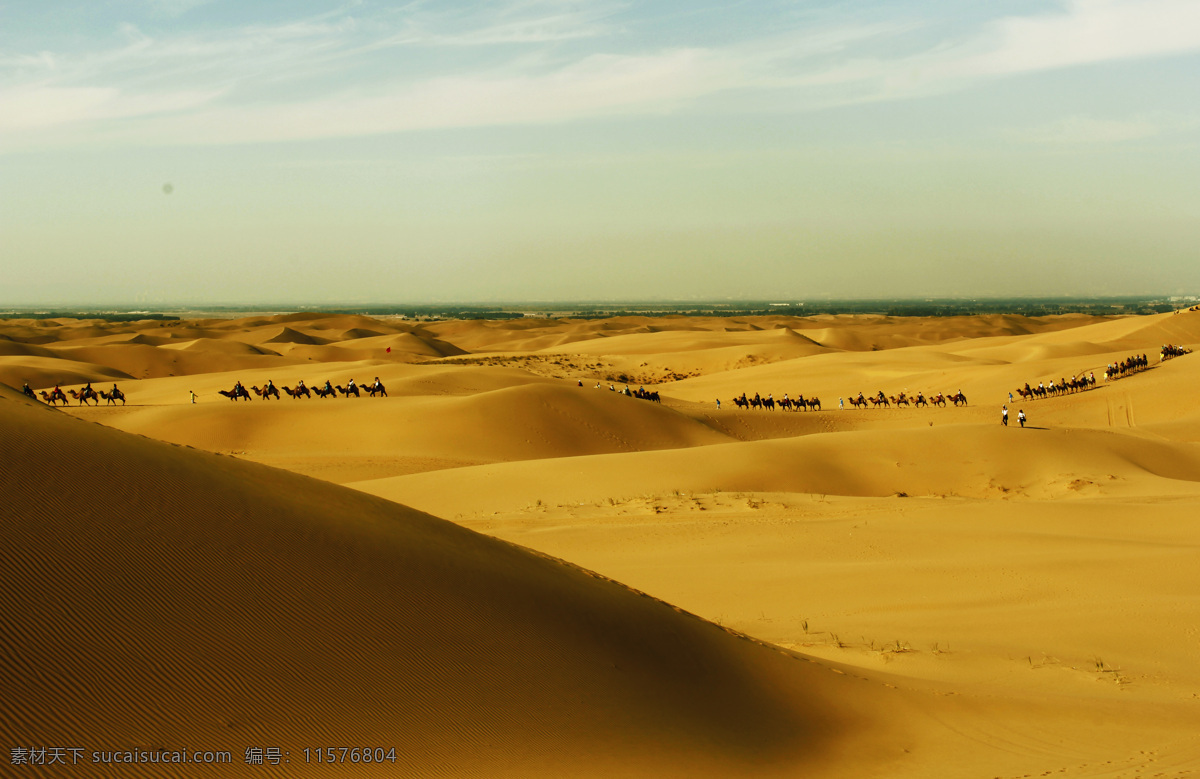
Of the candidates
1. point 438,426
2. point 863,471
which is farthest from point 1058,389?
point 438,426

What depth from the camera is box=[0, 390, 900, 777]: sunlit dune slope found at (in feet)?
15.4

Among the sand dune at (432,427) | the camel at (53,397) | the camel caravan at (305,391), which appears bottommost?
the sand dune at (432,427)

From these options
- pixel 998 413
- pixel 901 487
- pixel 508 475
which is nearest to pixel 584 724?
pixel 508 475

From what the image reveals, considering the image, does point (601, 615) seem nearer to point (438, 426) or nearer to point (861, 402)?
point (438, 426)

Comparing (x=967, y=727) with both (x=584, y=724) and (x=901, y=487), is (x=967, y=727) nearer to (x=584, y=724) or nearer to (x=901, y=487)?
(x=584, y=724)

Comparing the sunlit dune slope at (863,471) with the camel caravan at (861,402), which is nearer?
the sunlit dune slope at (863,471)

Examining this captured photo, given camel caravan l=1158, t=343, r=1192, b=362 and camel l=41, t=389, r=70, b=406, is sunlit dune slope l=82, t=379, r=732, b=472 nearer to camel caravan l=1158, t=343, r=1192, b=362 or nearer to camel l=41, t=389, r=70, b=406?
camel l=41, t=389, r=70, b=406

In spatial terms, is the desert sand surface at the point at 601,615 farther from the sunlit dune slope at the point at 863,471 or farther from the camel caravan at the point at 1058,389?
the camel caravan at the point at 1058,389

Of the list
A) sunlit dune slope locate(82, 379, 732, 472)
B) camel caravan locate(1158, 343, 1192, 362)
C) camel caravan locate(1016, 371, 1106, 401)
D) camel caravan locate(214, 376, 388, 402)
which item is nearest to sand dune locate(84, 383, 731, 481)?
sunlit dune slope locate(82, 379, 732, 472)

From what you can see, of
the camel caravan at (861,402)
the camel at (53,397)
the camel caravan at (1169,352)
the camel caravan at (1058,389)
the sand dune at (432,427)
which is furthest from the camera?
the camel caravan at (1169,352)

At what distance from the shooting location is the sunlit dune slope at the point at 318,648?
4.70m

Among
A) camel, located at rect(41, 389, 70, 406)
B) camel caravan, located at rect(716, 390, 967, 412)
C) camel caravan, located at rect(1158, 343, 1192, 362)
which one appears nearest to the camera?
camel, located at rect(41, 389, 70, 406)

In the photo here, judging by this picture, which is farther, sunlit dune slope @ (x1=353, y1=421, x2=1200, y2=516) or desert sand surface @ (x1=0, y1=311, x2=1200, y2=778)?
sunlit dune slope @ (x1=353, y1=421, x2=1200, y2=516)

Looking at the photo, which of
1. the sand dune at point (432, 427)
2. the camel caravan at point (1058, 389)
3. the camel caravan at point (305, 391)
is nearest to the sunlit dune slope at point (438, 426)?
the sand dune at point (432, 427)
